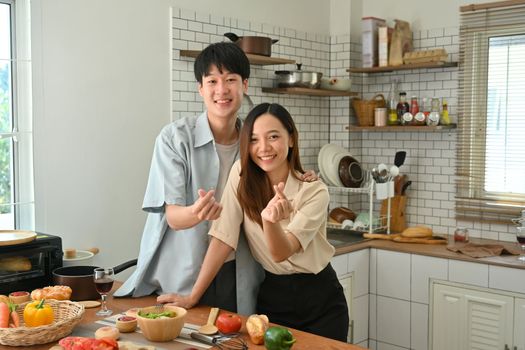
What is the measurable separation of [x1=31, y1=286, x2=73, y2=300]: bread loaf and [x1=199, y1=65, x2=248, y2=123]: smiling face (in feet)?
2.93

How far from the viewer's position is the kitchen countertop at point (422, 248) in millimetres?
3818

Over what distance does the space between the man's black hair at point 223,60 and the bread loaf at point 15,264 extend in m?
1.07

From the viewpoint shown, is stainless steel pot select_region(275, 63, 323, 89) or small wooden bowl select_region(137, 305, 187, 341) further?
stainless steel pot select_region(275, 63, 323, 89)

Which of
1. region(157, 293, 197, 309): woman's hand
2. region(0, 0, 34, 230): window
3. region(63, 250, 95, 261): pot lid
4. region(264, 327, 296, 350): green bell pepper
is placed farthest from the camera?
region(63, 250, 95, 261): pot lid

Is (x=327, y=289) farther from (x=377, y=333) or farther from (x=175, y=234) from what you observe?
(x=377, y=333)

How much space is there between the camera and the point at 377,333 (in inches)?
172

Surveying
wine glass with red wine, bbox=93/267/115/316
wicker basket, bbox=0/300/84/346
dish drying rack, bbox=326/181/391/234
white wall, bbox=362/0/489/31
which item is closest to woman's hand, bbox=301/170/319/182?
wine glass with red wine, bbox=93/267/115/316

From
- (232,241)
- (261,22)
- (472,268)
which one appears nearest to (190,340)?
(232,241)

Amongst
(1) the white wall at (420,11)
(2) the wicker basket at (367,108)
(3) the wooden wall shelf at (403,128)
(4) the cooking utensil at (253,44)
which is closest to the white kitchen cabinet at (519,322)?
(3) the wooden wall shelf at (403,128)

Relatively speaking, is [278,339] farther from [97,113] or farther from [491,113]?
[491,113]

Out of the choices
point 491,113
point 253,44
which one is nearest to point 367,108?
point 491,113

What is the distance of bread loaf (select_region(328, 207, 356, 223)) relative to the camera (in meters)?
4.80

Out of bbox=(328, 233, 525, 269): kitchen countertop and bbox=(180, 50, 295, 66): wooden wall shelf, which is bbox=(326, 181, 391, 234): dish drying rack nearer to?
bbox=(328, 233, 525, 269): kitchen countertop

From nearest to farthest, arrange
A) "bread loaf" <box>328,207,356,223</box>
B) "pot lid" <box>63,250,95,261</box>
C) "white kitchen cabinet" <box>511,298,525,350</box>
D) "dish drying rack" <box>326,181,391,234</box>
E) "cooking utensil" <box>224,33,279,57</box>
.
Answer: "pot lid" <box>63,250,95,261</box> → "white kitchen cabinet" <box>511,298,525,350</box> → "cooking utensil" <box>224,33,279,57</box> → "dish drying rack" <box>326,181,391,234</box> → "bread loaf" <box>328,207,356,223</box>
